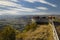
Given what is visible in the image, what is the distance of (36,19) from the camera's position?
1709 centimetres

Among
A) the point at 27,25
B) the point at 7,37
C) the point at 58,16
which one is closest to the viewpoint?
the point at 7,37

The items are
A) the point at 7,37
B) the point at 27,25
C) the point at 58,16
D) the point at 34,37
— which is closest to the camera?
the point at 7,37

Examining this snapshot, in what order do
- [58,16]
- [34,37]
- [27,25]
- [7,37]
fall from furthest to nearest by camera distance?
[58,16], [27,25], [34,37], [7,37]

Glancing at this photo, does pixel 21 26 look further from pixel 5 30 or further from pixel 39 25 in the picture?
pixel 5 30

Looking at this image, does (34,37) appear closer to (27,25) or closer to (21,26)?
(27,25)

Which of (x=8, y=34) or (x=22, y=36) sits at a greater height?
(x=8, y=34)

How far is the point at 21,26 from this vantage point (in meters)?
16.0

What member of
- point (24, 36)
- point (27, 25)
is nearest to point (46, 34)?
point (24, 36)

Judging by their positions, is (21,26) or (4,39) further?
(21,26)

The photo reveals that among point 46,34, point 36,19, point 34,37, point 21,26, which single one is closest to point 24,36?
point 34,37

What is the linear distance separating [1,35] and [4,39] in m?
0.54

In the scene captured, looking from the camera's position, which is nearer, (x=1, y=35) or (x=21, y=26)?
(x=1, y=35)

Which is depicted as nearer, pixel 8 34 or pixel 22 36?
pixel 8 34

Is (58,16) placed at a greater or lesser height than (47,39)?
greater
